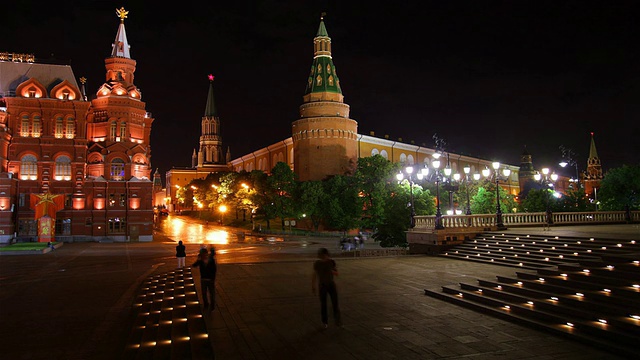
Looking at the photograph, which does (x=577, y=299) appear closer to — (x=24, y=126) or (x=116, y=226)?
(x=116, y=226)

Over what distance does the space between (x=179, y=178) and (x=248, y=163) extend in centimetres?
3663

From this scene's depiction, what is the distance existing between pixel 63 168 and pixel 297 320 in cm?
4731

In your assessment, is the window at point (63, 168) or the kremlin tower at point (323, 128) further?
the kremlin tower at point (323, 128)

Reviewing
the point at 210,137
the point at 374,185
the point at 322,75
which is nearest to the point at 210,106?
the point at 210,137

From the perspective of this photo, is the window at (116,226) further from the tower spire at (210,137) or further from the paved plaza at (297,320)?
the tower spire at (210,137)

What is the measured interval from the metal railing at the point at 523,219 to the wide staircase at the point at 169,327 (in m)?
16.1

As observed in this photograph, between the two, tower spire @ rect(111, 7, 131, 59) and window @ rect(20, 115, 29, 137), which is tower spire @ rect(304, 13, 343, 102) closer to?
tower spire @ rect(111, 7, 131, 59)

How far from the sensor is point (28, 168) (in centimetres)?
4794

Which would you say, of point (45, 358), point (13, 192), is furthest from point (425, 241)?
point (13, 192)

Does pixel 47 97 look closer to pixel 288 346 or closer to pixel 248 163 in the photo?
pixel 288 346

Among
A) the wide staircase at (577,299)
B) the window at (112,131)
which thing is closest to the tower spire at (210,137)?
the window at (112,131)

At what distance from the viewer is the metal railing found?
2617cm

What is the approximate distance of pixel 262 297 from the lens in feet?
45.6

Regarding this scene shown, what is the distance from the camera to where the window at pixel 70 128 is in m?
50.0
